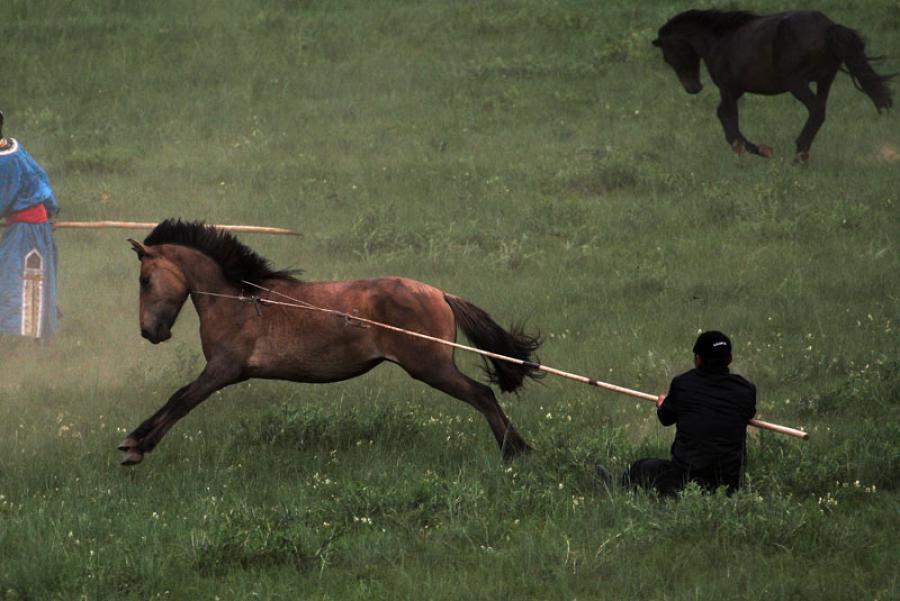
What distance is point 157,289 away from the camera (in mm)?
9180

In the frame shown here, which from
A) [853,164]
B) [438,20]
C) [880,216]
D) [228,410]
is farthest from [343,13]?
[228,410]

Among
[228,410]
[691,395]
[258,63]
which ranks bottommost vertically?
[228,410]

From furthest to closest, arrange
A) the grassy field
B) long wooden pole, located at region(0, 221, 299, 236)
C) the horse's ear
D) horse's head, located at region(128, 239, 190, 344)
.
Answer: long wooden pole, located at region(0, 221, 299, 236)
horse's head, located at region(128, 239, 190, 344)
the horse's ear
the grassy field

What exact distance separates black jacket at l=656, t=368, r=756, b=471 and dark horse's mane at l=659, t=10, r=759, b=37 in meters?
11.9

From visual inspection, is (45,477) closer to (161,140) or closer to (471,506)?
(471,506)

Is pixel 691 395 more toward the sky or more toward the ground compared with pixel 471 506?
more toward the sky

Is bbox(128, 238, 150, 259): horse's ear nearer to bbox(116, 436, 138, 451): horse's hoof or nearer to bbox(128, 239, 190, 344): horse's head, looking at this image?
bbox(128, 239, 190, 344): horse's head

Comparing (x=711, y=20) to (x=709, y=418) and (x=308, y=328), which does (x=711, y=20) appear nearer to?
(x=308, y=328)

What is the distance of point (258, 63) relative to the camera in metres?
23.0

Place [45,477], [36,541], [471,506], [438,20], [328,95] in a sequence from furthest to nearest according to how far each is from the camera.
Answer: [438,20], [328,95], [45,477], [471,506], [36,541]

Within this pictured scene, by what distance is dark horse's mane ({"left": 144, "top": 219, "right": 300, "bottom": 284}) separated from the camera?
9.32 meters

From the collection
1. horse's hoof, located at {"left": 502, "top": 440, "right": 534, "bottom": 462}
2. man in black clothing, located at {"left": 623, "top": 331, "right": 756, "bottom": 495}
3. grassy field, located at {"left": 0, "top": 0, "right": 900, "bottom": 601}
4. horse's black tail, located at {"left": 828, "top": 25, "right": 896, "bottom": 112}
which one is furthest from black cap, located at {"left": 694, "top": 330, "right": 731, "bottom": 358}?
horse's black tail, located at {"left": 828, "top": 25, "right": 896, "bottom": 112}

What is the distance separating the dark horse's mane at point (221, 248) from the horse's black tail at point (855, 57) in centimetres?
1049

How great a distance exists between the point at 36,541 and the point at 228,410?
3334mm
